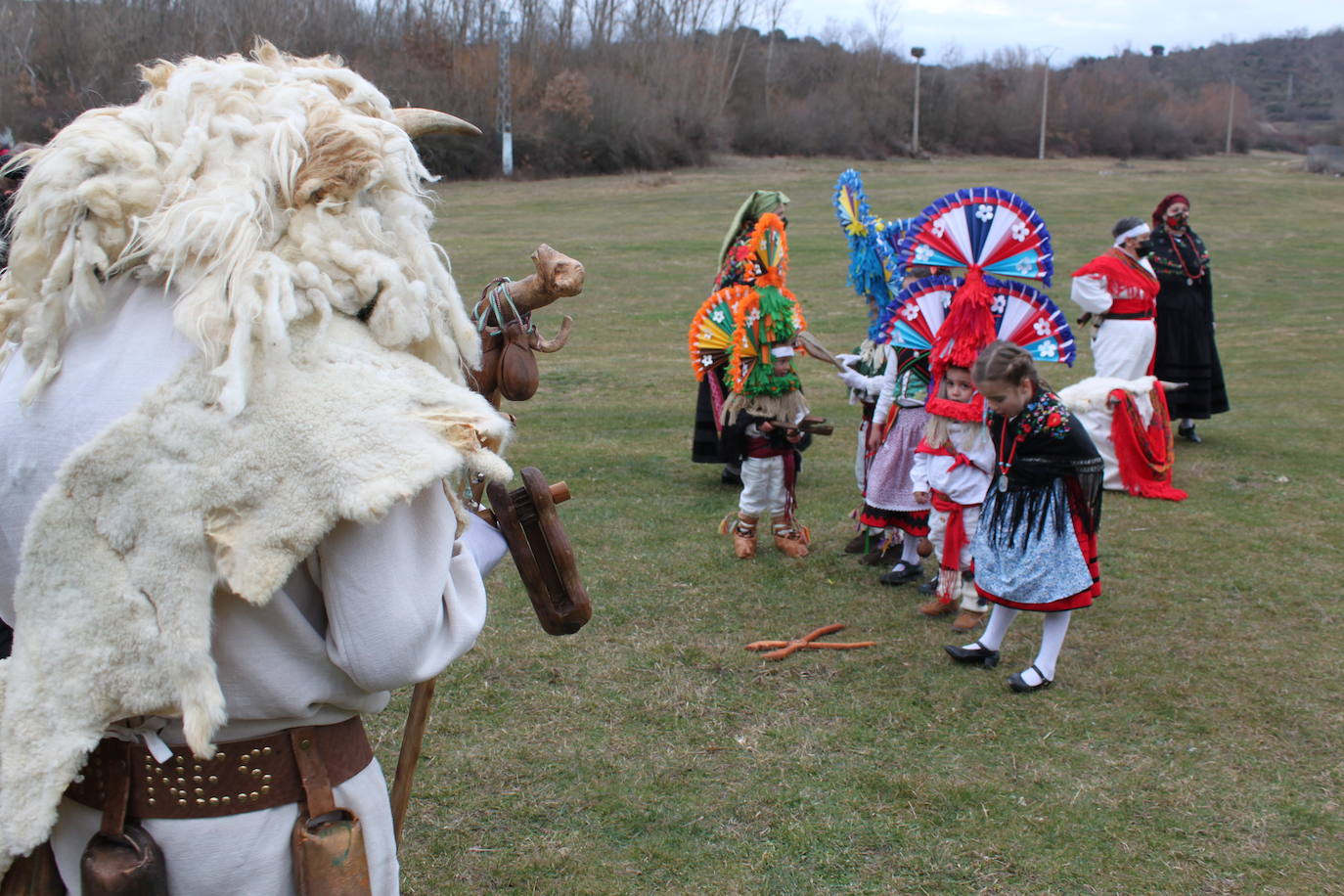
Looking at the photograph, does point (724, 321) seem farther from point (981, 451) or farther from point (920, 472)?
point (981, 451)

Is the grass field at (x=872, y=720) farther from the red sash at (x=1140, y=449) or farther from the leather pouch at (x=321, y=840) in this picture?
the leather pouch at (x=321, y=840)

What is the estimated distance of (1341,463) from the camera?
7.96 meters

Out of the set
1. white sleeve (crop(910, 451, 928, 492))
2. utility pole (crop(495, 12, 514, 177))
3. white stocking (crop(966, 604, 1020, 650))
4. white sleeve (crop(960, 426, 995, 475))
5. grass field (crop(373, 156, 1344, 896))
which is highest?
utility pole (crop(495, 12, 514, 177))

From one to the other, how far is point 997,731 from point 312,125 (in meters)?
3.37

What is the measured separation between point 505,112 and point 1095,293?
30.2 meters

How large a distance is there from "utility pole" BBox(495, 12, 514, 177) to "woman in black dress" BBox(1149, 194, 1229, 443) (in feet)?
92.2

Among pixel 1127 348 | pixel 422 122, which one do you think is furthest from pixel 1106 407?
pixel 422 122

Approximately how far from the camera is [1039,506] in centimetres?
435

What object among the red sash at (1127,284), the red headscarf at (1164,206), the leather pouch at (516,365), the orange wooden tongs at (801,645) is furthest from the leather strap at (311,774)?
the red headscarf at (1164,206)

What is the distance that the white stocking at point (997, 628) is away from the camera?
14.9 feet

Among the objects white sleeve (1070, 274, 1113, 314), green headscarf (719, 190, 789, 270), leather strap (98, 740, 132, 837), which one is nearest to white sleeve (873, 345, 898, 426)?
green headscarf (719, 190, 789, 270)

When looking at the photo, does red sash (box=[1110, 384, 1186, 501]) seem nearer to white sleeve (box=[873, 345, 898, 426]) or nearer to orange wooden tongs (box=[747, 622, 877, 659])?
white sleeve (box=[873, 345, 898, 426])

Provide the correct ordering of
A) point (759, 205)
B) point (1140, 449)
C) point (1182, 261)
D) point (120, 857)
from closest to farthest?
point (120, 857), point (759, 205), point (1140, 449), point (1182, 261)

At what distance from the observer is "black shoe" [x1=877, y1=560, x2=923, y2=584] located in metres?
5.54
